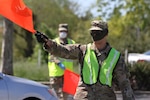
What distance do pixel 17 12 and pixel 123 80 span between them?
138 cm

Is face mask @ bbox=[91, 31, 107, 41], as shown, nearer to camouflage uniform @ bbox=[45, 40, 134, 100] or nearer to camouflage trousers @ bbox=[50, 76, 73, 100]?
camouflage uniform @ bbox=[45, 40, 134, 100]

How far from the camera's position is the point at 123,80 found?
17.4 ft

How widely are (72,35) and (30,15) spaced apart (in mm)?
39129

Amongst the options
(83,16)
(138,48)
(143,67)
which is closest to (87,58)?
(143,67)

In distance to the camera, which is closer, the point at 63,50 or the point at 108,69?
the point at 108,69

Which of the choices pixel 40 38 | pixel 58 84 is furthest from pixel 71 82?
pixel 40 38

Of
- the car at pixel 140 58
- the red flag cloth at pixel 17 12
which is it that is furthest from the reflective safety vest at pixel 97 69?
the car at pixel 140 58

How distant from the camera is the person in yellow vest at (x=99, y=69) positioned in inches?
209

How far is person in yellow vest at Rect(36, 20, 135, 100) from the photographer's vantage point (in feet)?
17.4

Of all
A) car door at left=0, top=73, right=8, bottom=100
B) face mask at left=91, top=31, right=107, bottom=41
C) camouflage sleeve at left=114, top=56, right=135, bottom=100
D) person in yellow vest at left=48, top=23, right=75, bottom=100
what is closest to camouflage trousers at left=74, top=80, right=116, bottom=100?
camouflage sleeve at left=114, top=56, right=135, bottom=100

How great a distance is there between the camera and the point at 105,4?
28594 millimetres

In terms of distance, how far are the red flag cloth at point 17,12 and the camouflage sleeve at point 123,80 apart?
41.1 inches

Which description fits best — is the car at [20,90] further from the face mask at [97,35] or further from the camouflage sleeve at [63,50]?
the face mask at [97,35]

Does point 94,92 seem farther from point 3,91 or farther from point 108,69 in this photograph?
point 3,91
